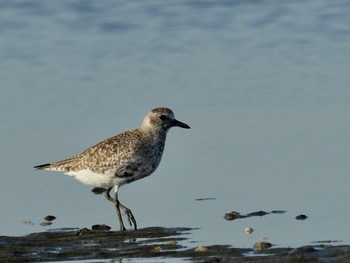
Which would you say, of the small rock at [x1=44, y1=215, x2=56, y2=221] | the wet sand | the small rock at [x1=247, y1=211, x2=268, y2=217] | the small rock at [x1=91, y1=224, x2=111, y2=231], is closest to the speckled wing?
the small rock at [x1=44, y1=215, x2=56, y2=221]

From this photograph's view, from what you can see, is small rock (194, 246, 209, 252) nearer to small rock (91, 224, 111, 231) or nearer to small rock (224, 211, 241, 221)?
small rock (224, 211, 241, 221)

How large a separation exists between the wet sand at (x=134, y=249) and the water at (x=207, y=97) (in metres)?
0.30

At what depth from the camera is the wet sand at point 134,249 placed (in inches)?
448

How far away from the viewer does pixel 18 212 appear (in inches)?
A: 544

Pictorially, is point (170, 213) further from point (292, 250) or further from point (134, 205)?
point (292, 250)

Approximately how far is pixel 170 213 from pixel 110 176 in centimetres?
113

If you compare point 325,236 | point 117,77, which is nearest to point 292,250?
point 325,236

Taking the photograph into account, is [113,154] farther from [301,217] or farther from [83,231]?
[301,217]

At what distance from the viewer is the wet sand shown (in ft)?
37.3

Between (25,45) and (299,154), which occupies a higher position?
(25,45)

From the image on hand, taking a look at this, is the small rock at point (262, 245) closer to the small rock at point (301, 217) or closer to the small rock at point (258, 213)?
the small rock at point (301, 217)

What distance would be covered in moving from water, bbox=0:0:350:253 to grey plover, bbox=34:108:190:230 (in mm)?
292

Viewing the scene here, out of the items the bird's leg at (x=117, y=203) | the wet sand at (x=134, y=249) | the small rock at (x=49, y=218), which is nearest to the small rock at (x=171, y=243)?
the wet sand at (x=134, y=249)

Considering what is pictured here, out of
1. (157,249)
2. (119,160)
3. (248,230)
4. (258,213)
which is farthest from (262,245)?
(119,160)
